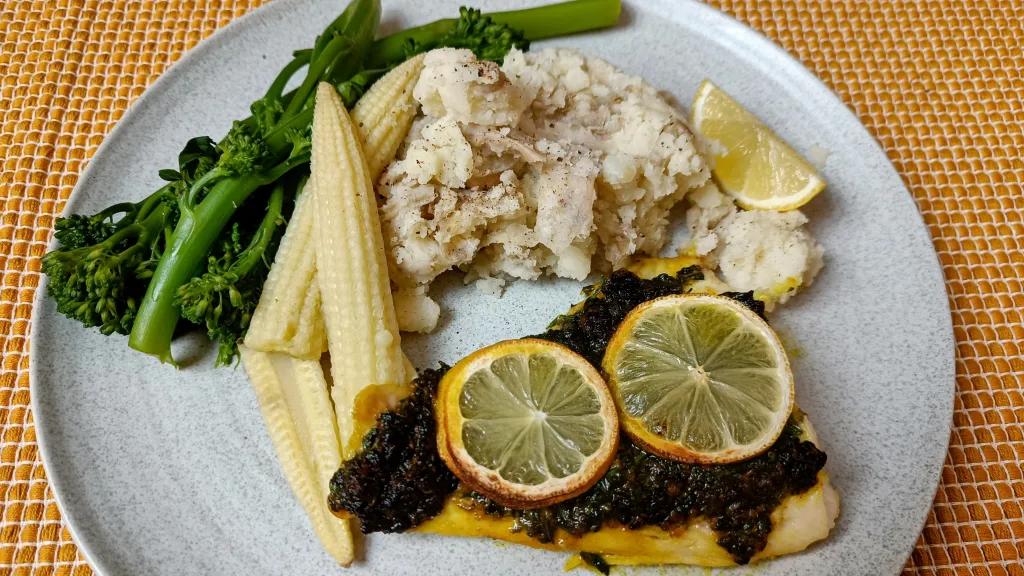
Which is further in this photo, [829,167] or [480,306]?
[829,167]

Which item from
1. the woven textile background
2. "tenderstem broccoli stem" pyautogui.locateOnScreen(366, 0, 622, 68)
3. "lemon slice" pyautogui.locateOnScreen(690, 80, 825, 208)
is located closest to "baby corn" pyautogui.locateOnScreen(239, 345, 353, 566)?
the woven textile background

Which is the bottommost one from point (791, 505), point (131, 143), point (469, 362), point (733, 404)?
point (791, 505)

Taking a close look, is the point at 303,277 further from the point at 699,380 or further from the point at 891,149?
the point at 891,149

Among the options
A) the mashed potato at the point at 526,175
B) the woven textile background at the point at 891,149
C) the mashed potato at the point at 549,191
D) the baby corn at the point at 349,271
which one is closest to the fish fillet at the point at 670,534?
the baby corn at the point at 349,271

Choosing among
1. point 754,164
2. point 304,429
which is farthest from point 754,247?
point 304,429

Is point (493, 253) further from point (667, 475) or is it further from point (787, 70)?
point (787, 70)

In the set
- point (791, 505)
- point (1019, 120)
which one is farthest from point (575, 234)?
point (1019, 120)
